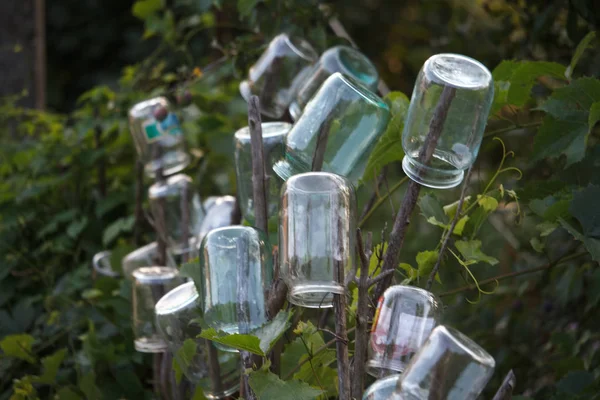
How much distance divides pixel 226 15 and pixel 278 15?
648mm

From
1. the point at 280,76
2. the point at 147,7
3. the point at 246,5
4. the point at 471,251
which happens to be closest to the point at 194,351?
the point at 471,251

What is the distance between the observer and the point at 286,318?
98 cm

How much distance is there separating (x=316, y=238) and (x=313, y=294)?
7cm

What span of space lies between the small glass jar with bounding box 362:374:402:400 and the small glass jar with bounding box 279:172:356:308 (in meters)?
0.13

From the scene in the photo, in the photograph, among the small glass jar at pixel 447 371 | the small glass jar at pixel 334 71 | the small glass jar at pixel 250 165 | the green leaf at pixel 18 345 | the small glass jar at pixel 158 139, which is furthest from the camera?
the small glass jar at pixel 158 139

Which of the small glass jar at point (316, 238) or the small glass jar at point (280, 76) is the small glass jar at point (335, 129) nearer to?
the small glass jar at point (316, 238)

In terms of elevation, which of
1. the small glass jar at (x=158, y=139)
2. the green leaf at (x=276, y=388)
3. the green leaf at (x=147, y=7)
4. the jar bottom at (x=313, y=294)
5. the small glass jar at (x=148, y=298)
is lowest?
the small glass jar at (x=148, y=298)

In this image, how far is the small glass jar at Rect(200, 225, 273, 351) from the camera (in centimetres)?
107

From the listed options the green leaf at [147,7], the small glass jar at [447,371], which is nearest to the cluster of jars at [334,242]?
the small glass jar at [447,371]

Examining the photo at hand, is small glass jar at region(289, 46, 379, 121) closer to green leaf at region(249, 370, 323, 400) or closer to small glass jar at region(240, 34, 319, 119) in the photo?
small glass jar at region(240, 34, 319, 119)

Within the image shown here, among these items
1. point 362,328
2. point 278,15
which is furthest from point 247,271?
point 278,15

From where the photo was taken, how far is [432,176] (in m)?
1.04

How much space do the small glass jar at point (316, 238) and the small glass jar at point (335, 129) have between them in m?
0.13

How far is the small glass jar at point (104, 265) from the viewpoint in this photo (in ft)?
6.40
